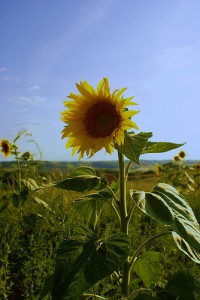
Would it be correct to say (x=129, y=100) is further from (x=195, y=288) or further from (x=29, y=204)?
(x=29, y=204)

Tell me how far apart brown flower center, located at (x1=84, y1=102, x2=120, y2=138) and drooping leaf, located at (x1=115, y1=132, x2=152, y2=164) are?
139 millimetres

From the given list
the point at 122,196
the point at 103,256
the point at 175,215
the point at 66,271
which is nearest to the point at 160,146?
the point at 122,196

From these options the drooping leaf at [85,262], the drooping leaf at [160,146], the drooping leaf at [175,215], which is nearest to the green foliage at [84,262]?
the drooping leaf at [85,262]

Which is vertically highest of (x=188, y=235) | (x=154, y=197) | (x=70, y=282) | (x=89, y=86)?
(x=89, y=86)

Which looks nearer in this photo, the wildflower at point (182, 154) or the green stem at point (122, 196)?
the green stem at point (122, 196)

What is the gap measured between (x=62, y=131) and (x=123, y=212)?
0.51 m

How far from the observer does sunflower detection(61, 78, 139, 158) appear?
1.54 metres

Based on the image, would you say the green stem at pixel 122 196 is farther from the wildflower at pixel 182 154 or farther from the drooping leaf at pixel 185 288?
the wildflower at pixel 182 154

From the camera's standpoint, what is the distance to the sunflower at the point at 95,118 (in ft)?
5.06

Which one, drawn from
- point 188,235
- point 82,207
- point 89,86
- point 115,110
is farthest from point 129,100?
point 188,235

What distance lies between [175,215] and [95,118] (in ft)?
2.22

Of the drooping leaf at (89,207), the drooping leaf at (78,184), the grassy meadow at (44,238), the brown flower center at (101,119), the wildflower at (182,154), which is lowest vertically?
the grassy meadow at (44,238)

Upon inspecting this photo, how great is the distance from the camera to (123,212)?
1.47 m

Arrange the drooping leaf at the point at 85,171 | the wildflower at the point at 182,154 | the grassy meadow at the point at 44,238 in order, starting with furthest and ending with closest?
the wildflower at the point at 182,154
the grassy meadow at the point at 44,238
the drooping leaf at the point at 85,171
